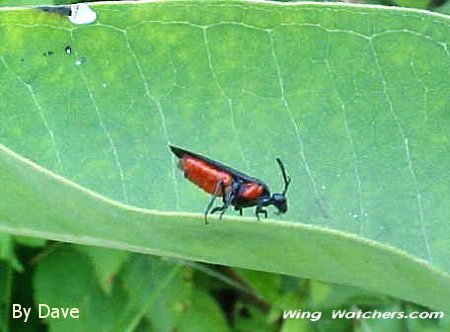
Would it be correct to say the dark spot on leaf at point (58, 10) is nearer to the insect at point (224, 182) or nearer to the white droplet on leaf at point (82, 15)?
the white droplet on leaf at point (82, 15)

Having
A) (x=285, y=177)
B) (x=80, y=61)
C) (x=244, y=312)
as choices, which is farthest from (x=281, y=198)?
(x=244, y=312)

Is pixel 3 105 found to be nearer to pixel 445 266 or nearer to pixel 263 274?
pixel 445 266

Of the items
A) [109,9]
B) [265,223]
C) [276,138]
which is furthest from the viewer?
[276,138]

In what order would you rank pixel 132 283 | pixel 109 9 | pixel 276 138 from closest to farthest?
pixel 109 9 < pixel 276 138 < pixel 132 283

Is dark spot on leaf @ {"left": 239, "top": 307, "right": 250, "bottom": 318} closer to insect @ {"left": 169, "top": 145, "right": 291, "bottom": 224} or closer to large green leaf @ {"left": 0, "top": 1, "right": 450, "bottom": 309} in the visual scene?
insect @ {"left": 169, "top": 145, "right": 291, "bottom": 224}

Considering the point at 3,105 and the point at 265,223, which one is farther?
the point at 3,105

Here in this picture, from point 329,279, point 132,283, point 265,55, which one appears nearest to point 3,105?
point 265,55

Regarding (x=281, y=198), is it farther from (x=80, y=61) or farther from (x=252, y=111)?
(x=80, y=61)
